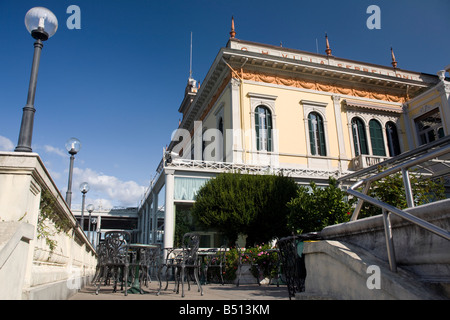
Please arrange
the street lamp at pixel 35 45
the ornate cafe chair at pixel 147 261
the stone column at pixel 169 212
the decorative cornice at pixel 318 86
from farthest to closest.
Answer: the decorative cornice at pixel 318 86
the stone column at pixel 169 212
the ornate cafe chair at pixel 147 261
the street lamp at pixel 35 45

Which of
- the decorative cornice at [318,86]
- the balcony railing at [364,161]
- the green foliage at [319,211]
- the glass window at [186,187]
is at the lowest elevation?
the green foliage at [319,211]

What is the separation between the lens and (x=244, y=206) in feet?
46.4

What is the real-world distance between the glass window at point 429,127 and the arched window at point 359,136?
3.79 m

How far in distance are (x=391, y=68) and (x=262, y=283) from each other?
61.9 feet

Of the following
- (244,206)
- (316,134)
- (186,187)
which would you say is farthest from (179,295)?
(316,134)

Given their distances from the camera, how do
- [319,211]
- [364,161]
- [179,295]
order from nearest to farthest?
[179,295]
[319,211]
[364,161]

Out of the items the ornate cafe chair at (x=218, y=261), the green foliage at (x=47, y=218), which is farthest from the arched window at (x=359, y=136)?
the green foliage at (x=47, y=218)

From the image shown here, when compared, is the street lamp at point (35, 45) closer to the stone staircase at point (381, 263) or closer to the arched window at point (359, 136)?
the stone staircase at point (381, 263)

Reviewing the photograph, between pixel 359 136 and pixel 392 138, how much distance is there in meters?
2.44

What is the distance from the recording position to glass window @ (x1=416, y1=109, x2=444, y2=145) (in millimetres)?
21122

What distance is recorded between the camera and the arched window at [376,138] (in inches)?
806

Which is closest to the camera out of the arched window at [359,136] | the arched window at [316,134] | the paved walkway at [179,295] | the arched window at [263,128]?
the paved walkway at [179,295]

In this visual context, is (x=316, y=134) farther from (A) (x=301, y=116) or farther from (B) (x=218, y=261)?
(B) (x=218, y=261)

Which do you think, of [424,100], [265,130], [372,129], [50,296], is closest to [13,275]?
[50,296]
